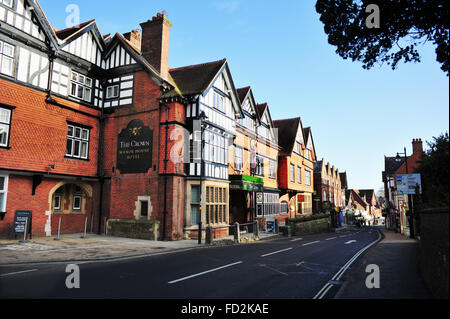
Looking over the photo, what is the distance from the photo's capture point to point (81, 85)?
65.6 feet

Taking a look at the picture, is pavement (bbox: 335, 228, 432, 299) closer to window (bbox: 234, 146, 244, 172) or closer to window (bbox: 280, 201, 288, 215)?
window (bbox: 234, 146, 244, 172)

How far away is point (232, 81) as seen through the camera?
78.9 ft

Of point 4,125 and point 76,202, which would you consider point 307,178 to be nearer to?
point 76,202

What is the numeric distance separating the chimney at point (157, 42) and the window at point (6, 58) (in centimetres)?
812

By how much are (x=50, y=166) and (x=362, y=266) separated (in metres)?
16.6

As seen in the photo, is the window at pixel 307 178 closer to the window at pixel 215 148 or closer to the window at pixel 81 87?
the window at pixel 215 148

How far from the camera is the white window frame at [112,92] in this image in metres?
21.3

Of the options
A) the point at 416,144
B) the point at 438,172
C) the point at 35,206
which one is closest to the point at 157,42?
the point at 35,206

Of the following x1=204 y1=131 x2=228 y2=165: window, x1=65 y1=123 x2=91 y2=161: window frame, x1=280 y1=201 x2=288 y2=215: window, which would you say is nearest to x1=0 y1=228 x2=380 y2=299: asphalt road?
x1=204 y1=131 x2=228 y2=165: window

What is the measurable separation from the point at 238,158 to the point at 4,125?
1678 centimetres

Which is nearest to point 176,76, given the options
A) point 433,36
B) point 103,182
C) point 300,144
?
point 103,182

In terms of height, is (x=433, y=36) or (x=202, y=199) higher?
(x=433, y=36)

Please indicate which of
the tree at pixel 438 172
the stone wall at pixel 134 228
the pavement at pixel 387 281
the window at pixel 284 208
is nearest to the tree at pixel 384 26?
the tree at pixel 438 172

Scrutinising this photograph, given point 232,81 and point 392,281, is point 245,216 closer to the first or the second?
point 232,81
